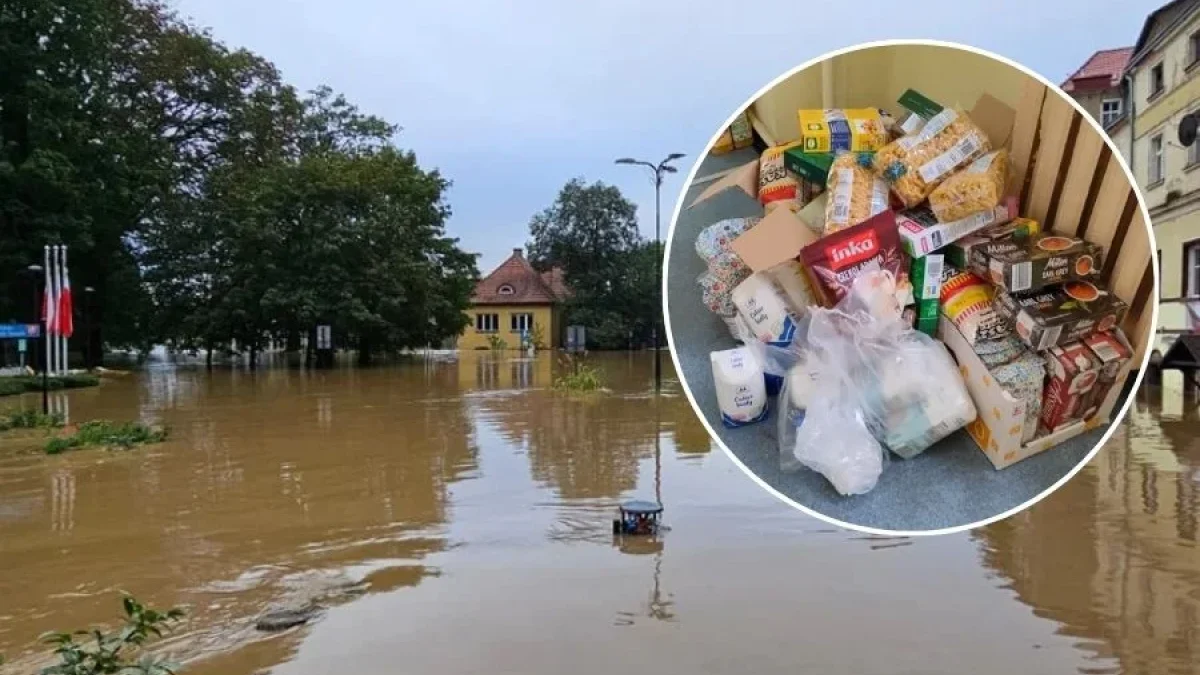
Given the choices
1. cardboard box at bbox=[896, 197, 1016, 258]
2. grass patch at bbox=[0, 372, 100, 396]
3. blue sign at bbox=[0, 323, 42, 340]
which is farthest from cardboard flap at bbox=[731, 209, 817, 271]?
blue sign at bbox=[0, 323, 42, 340]

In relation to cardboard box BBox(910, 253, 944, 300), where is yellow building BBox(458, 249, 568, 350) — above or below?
above

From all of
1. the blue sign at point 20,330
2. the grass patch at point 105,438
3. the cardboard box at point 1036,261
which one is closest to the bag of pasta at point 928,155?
the cardboard box at point 1036,261

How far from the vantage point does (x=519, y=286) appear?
185 feet

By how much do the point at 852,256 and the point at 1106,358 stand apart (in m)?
0.38

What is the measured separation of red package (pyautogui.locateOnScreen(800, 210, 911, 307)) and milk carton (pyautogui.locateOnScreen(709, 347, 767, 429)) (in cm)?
14

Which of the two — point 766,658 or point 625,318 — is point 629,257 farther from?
point 766,658

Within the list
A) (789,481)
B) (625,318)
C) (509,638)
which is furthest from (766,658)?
(625,318)

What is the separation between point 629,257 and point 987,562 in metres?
46.3

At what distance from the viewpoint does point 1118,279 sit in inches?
52.7

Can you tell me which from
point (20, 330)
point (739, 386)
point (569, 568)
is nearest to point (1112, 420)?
point (739, 386)

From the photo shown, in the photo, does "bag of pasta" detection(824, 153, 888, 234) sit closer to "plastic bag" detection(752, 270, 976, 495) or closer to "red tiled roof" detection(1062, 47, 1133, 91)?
"plastic bag" detection(752, 270, 976, 495)

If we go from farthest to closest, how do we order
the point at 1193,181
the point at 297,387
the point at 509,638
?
the point at 297,387
the point at 1193,181
the point at 509,638

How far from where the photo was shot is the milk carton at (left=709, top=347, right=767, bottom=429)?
133 cm

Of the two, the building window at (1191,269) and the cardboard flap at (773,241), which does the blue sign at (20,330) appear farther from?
the cardboard flap at (773,241)
